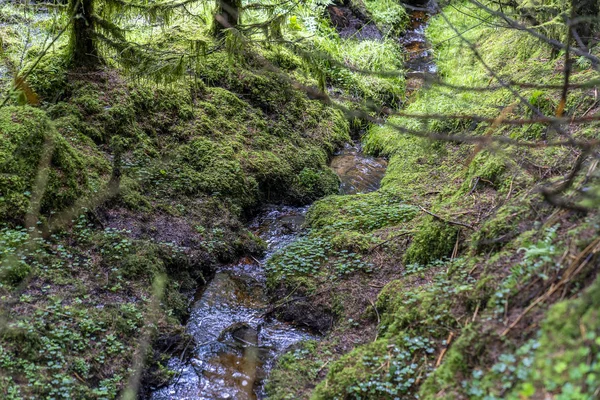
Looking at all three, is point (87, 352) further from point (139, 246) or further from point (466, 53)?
point (466, 53)

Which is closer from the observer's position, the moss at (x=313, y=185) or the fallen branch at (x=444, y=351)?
the fallen branch at (x=444, y=351)

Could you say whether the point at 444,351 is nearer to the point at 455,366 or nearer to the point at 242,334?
the point at 455,366

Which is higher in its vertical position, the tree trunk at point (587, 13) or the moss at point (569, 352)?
the tree trunk at point (587, 13)

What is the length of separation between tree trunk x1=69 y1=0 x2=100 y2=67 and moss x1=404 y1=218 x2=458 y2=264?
491 centimetres

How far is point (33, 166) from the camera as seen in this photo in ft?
14.3

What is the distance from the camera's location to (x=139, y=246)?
15.2 feet

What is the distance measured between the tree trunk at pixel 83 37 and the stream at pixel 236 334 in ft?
10.4

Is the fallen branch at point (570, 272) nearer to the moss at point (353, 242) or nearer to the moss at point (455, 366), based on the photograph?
the moss at point (455, 366)

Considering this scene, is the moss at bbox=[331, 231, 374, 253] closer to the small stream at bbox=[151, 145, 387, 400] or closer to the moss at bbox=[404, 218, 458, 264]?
the moss at bbox=[404, 218, 458, 264]

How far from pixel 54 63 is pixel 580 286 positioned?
629cm

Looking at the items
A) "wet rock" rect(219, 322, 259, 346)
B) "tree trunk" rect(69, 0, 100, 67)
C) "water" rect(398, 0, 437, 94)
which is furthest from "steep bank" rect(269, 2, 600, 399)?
"water" rect(398, 0, 437, 94)

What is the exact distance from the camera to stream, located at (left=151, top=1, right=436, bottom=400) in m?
3.77

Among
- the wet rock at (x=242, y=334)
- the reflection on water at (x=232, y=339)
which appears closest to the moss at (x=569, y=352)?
the reflection on water at (x=232, y=339)

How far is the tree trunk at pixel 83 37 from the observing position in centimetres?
580
